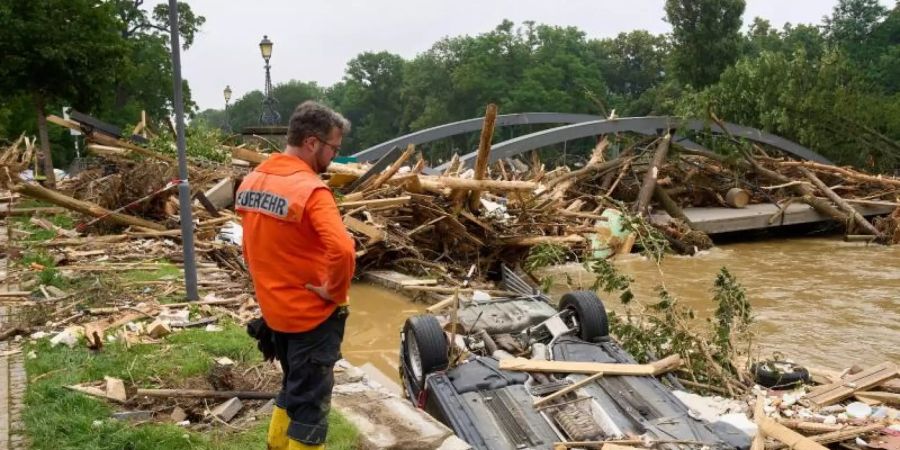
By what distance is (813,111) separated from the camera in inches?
995

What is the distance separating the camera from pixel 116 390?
465 centimetres

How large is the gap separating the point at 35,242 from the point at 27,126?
68.2ft

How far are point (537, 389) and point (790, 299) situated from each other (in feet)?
27.4

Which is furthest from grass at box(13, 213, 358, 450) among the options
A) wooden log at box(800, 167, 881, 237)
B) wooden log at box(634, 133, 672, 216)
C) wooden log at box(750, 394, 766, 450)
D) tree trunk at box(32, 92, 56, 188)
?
wooden log at box(800, 167, 881, 237)

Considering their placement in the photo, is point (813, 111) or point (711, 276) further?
point (813, 111)

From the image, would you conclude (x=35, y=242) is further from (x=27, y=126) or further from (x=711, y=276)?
(x=27, y=126)

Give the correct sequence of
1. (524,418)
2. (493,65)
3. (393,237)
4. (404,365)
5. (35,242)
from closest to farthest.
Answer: (524,418) → (404,365) → (35,242) → (393,237) → (493,65)

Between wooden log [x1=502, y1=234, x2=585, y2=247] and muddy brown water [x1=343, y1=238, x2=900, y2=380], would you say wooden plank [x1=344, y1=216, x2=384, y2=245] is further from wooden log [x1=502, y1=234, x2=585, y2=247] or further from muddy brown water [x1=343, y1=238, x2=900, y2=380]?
wooden log [x1=502, y1=234, x2=585, y2=247]

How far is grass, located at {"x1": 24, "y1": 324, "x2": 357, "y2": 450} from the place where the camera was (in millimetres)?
3926

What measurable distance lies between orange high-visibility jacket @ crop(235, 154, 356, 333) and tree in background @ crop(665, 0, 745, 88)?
128 feet

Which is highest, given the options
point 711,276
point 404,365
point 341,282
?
point 341,282

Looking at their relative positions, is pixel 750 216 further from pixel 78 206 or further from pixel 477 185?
pixel 78 206

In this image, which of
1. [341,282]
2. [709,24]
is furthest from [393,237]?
[709,24]

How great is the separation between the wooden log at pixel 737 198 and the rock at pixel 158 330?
53.6ft
